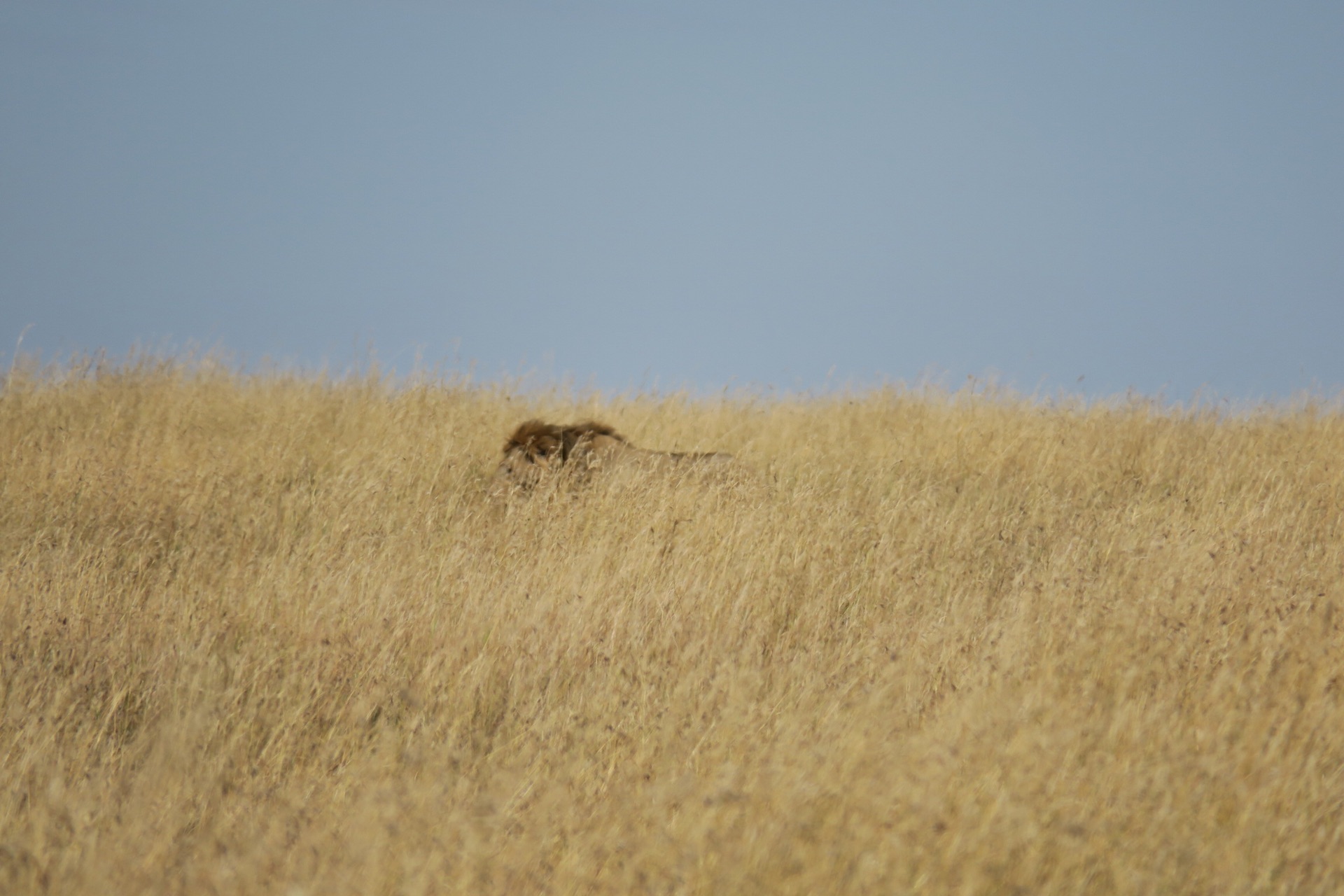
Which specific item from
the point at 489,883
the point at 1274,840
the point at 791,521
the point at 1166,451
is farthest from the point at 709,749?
the point at 1166,451

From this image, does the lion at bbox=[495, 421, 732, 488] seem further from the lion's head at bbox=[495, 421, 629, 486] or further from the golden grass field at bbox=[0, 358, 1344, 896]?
the golden grass field at bbox=[0, 358, 1344, 896]

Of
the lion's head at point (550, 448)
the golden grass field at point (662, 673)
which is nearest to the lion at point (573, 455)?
the lion's head at point (550, 448)

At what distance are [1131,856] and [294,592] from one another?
3942 mm

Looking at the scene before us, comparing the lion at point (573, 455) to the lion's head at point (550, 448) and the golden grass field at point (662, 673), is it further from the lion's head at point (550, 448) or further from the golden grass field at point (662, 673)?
the golden grass field at point (662, 673)

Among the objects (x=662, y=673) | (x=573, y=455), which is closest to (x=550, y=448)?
(x=573, y=455)

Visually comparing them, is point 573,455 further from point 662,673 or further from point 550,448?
point 662,673

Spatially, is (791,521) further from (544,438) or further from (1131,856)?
(1131,856)

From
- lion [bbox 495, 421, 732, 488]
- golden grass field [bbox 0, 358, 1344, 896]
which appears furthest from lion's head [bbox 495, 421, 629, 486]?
golden grass field [bbox 0, 358, 1344, 896]

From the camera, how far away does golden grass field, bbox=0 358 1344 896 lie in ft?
8.05

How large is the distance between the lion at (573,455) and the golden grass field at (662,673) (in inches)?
10.1

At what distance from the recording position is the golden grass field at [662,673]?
2455 mm

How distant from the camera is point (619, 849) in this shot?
7.87 ft

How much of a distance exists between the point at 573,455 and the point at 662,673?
3.46 metres

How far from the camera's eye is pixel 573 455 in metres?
7.05
